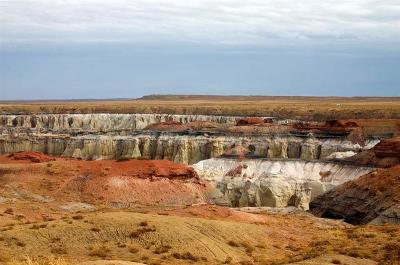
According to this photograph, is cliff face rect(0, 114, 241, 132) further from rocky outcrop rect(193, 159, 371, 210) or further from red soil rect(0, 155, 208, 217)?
red soil rect(0, 155, 208, 217)

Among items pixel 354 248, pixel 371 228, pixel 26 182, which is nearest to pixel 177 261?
pixel 354 248

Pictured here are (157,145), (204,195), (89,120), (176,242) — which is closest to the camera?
(176,242)

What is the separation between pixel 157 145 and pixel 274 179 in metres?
34.6

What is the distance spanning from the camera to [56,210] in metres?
41.9

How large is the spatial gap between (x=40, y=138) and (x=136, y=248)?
2562 inches

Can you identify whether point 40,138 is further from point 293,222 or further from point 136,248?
point 136,248

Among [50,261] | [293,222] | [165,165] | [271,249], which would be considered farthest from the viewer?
[165,165]

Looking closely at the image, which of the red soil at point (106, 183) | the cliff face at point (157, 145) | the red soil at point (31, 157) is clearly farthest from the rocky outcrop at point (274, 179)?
the red soil at point (31, 157)

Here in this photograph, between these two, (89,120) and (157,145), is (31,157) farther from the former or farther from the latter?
(89,120)

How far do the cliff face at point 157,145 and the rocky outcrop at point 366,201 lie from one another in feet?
94.5

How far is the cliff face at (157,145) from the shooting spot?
76.1 m

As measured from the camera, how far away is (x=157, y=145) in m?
85.5

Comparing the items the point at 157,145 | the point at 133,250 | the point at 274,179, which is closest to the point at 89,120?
the point at 157,145

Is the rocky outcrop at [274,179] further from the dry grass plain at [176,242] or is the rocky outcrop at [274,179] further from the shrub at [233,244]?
the shrub at [233,244]
